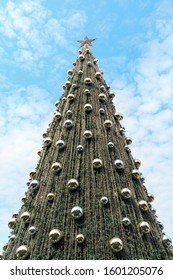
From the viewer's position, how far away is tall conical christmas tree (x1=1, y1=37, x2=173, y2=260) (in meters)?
5.70

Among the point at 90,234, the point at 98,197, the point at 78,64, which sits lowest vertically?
the point at 90,234

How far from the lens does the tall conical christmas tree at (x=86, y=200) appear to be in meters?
5.70

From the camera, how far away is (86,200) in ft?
20.9

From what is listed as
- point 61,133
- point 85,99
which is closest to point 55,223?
point 61,133

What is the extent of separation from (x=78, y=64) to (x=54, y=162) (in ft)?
16.0

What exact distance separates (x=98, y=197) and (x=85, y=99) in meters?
3.44

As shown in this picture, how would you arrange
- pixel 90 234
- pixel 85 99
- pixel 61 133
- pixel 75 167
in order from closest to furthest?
1. pixel 90 234
2. pixel 75 167
3. pixel 61 133
4. pixel 85 99

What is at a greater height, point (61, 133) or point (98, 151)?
point (61, 133)

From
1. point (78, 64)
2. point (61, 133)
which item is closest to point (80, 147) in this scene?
point (61, 133)

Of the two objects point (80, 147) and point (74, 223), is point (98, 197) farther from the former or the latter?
point (80, 147)
